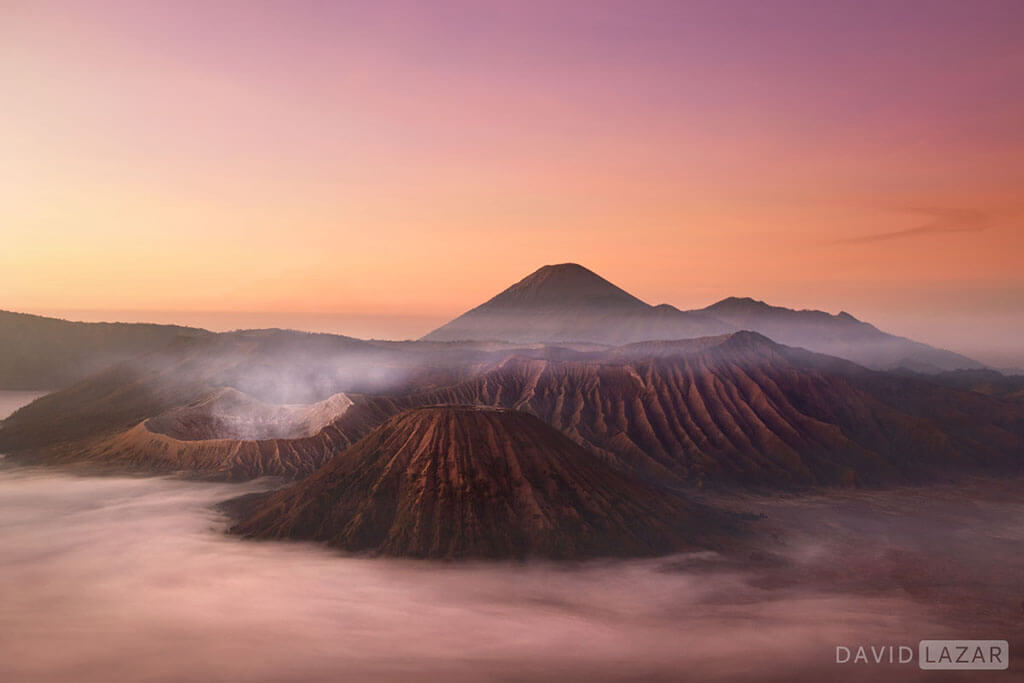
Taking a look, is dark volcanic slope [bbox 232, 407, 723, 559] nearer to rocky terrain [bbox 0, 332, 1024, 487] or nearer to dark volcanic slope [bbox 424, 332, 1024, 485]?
rocky terrain [bbox 0, 332, 1024, 487]

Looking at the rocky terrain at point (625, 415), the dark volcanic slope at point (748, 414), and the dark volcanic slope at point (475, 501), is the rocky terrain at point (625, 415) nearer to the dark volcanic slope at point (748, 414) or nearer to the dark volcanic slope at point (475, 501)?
the dark volcanic slope at point (748, 414)

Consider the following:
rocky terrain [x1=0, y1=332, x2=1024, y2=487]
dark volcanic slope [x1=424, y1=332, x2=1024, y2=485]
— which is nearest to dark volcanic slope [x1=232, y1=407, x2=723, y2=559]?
rocky terrain [x1=0, y1=332, x2=1024, y2=487]

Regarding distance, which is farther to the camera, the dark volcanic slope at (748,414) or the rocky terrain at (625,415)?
the dark volcanic slope at (748,414)

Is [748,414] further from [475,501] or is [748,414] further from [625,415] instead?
[475,501]

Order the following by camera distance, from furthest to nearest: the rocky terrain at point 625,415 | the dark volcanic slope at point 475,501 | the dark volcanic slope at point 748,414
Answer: the dark volcanic slope at point 748,414
the rocky terrain at point 625,415
the dark volcanic slope at point 475,501

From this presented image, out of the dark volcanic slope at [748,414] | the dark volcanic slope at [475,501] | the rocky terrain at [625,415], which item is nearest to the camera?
the dark volcanic slope at [475,501]

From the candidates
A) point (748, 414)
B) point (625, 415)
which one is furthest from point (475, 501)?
point (748, 414)

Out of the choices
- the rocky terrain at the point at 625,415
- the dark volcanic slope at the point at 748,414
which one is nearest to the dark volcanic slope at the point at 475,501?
the rocky terrain at the point at 625,415
